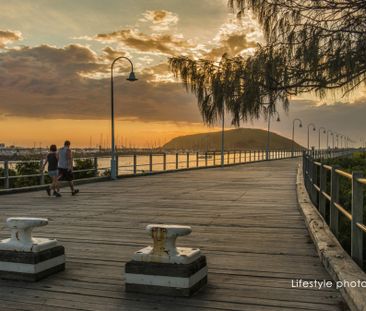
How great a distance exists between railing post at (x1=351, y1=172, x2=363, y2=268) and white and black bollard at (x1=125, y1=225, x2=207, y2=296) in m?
2.03

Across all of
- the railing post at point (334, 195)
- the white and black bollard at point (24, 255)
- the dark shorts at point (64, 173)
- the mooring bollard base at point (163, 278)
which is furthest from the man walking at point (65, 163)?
the mooring bollard base at point (163, 278)

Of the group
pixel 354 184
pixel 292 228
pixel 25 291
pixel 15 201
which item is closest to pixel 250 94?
pixel 292 228

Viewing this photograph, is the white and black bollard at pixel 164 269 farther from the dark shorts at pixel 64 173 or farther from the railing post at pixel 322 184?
the dark shorts at pixel 64 173

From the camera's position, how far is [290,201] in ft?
42.0

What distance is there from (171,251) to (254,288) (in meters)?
0.97

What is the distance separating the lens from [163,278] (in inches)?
180

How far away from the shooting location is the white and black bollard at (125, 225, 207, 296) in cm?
454

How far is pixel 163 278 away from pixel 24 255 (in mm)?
1609

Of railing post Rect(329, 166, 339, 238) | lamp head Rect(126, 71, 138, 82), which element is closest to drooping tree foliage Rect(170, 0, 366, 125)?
railing post Rect(329, 166, 339, 238)

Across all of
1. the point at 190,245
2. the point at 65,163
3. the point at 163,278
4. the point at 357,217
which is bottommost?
the point at 190,245

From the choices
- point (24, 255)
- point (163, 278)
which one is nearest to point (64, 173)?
point (24, 255)

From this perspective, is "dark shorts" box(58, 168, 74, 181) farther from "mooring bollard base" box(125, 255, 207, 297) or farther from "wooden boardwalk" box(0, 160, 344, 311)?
"mooring bollard base" box(125, 255, 207, 297)

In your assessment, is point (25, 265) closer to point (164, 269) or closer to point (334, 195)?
point (164, 269)

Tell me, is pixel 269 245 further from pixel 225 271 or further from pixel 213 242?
pixel 225 271
